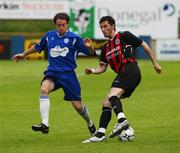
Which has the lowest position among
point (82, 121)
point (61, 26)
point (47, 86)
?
point (82, 121)

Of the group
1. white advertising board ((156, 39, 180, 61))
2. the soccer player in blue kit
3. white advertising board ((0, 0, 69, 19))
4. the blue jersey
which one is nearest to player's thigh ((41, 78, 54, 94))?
the soccer player in blue kit

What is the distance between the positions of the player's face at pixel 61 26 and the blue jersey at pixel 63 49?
131 mm

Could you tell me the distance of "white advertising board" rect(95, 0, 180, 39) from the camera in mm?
50062

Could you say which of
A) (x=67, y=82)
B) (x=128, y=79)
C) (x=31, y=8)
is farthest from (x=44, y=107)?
(x=31, y=8)

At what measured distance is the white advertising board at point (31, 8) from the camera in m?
50.7

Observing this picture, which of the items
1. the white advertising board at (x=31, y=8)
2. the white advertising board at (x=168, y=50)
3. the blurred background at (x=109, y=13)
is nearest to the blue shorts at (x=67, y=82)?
the white advertising board at (x=168, y=50)

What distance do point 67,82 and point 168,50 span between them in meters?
33.6

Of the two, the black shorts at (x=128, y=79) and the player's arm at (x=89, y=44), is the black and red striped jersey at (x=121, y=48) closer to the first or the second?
the black shorts at (x=128, y=79)

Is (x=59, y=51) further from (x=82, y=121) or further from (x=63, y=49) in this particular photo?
(x=82, y=121)

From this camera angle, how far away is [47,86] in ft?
39.1

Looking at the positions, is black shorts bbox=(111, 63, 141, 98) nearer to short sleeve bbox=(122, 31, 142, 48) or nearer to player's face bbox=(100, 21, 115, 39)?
short sleeve bbox=(122, 31, 142, 48)

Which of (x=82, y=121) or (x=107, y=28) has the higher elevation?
(x=107, y=28)

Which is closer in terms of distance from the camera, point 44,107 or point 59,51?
point 44,107

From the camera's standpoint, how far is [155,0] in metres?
51.2
